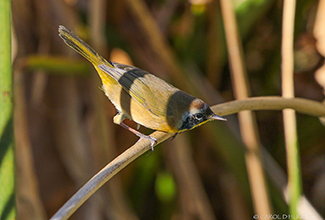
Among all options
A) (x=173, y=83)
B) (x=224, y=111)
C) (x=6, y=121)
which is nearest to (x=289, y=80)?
(x=224, y=111)

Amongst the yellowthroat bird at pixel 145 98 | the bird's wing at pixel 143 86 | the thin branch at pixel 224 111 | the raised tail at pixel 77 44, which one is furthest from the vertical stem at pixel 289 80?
the raised tail at pixel 77 44

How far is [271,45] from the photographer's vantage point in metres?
3.08

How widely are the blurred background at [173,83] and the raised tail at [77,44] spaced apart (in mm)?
482

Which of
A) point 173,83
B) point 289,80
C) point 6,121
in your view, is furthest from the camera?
point 173,83

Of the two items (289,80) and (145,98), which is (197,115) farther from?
(289,80)

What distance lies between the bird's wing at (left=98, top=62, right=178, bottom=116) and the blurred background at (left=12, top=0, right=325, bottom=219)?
469 millimetres

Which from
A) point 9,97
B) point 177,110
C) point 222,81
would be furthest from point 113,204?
point 9,97

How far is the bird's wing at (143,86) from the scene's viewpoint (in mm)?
2207

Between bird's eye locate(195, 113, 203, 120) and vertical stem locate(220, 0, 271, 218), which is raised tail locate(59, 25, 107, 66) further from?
vertical stem locate(220, 0, 271, 218)

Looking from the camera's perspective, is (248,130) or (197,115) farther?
(248,130)

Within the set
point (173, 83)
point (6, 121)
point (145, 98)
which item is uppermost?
point (173, 83)

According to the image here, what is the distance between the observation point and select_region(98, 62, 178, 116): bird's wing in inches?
86.9

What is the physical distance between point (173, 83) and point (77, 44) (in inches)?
42.3

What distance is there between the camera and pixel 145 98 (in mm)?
2273
